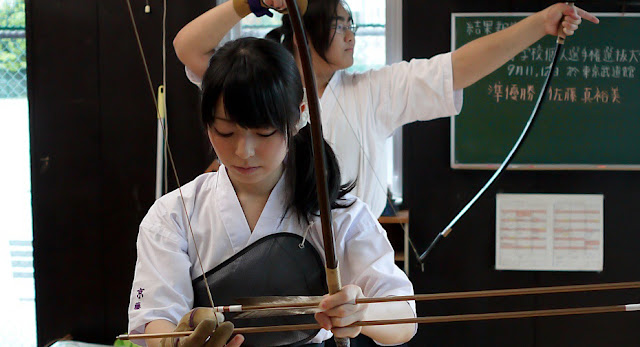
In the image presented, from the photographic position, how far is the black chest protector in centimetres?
106

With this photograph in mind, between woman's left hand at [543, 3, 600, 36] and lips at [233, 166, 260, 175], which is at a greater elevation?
woman's left hand at [543, 3, 600, 36]

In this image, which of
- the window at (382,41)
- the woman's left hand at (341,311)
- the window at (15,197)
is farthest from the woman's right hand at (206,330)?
the window at (15,197)

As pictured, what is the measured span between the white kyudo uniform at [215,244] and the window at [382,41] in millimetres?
1595

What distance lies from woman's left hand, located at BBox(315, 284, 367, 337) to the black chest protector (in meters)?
0.23

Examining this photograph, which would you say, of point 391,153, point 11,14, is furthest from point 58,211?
point 391,153

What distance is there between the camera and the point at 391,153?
2.75 meters

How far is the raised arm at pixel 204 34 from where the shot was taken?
4.84 feet

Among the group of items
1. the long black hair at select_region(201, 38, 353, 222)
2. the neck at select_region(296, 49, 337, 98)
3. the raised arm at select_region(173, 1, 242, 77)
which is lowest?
the long black hair at select_region(201, 38, 353, 222)

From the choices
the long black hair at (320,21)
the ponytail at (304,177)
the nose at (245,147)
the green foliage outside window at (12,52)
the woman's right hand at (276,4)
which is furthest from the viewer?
the green foliage outside window at (12,52)

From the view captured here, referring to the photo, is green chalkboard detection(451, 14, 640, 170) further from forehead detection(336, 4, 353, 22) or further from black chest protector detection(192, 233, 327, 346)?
black chest protector detection(192, 233, 327, 346)

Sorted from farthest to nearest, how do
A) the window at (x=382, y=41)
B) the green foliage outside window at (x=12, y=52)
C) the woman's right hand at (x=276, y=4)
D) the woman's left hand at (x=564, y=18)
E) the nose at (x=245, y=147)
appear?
the green foliage outside window at (x=12, y=52)
the window at (x=382, y=41)
the woman's left hand at (x=564, y=18)
the woman's right hand at (x=276, y=4)
the nose at (x=245, y=147)

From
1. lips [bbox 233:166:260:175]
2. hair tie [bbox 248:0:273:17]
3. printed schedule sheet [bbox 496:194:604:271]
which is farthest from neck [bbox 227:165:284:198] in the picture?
printed schedule sheet [bbox 496:194:604:271]

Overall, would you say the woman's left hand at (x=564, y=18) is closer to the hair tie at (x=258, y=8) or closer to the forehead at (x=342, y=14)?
the forehead at (x=342, y=14)

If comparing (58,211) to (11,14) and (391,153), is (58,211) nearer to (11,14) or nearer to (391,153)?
(11,14)
